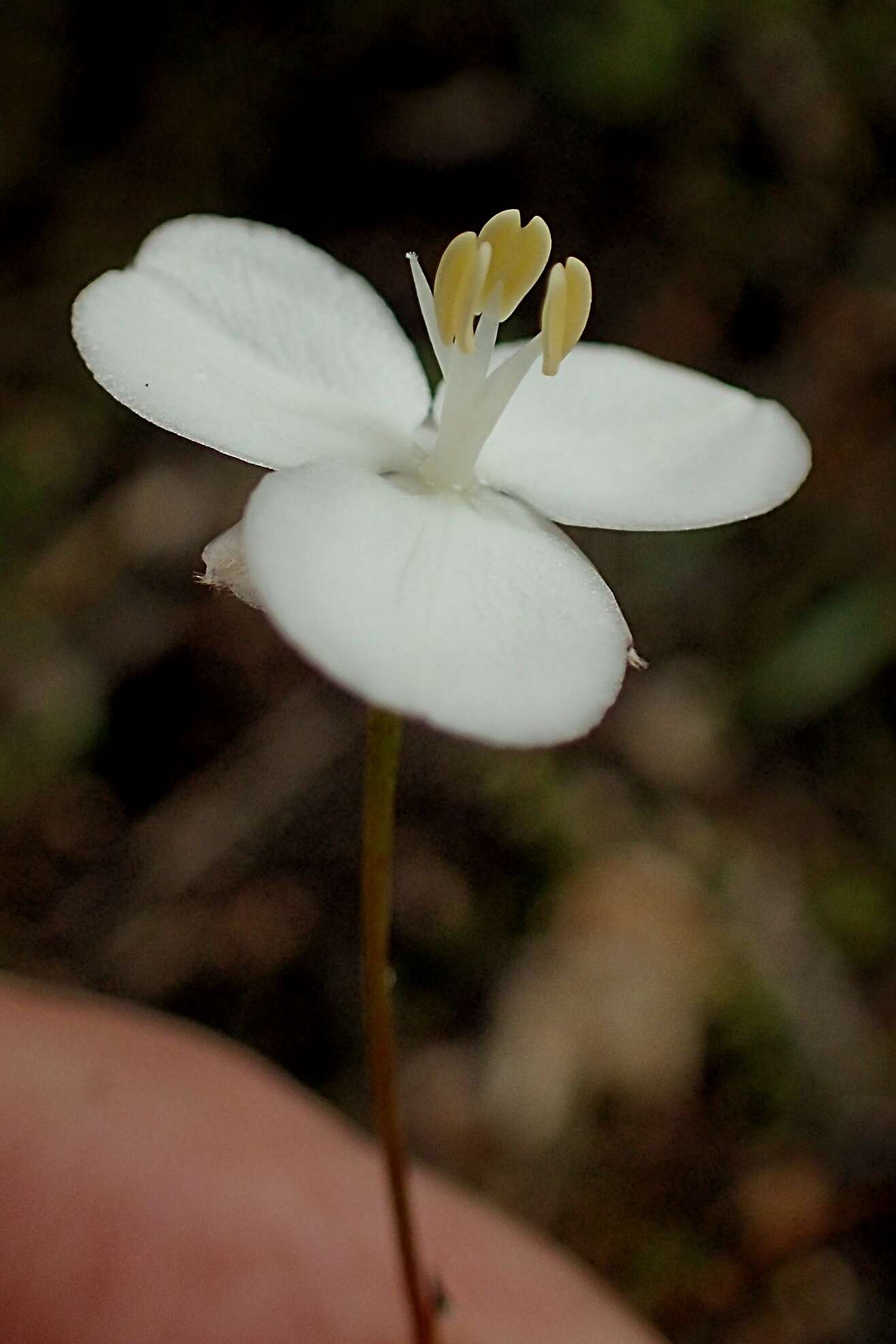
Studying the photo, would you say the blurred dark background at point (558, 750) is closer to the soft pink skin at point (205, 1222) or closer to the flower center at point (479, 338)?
the soft pink skin at point (205, 1222)

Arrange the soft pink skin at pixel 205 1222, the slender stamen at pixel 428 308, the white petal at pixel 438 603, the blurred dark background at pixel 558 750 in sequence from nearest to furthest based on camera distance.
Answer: the white petal at pixel 438 603 → the slender stamen at pixel 428 308 → the soft pink skin at pixel 205 1222 → the blurred dark background at pixel 558 750

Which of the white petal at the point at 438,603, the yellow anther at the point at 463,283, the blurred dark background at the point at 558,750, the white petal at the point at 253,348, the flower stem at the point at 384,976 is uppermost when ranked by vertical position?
the yellow anther at the point at 463,283

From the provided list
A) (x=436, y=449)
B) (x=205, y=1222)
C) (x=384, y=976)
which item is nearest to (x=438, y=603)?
(x=436, y=449)

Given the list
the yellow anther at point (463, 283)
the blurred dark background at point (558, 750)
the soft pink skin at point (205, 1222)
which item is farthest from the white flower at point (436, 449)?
the blurred dark background at point (558, 750)

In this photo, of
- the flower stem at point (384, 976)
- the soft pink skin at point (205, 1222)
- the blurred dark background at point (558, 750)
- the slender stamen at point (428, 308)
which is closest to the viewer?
the flower stem at point (384, 976)

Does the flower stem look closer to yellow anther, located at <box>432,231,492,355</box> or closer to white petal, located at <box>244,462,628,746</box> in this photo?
white petal, located at <box>244,462,628,746</box>

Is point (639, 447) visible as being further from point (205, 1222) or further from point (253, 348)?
point (205, 1222)
